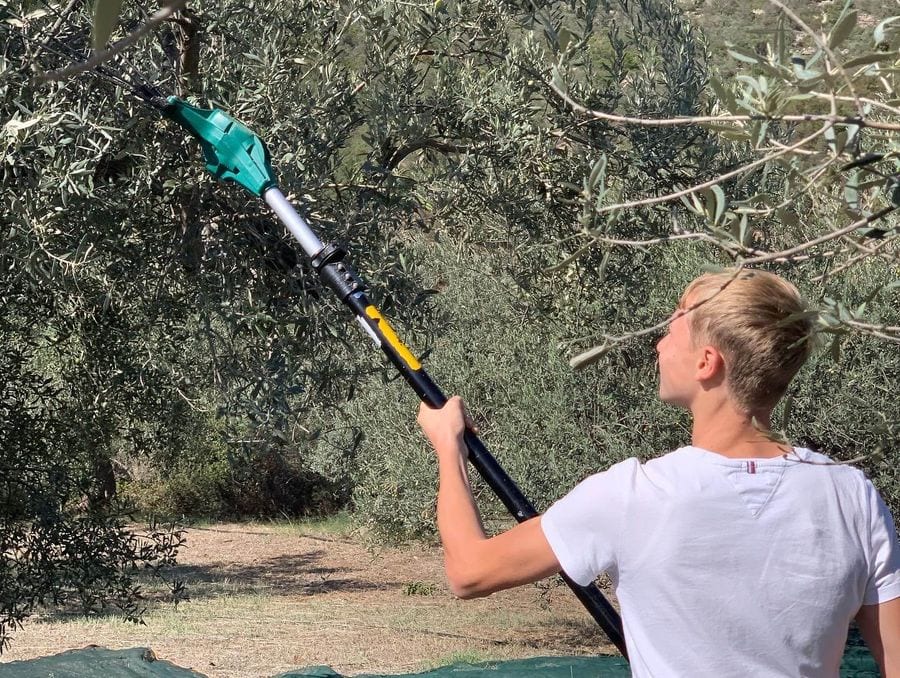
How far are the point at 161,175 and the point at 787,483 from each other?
8.50 ft

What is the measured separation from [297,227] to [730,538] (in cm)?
125

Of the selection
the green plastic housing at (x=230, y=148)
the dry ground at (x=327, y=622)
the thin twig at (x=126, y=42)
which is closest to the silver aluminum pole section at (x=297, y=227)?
the green plastic housing at (x=230, y=148)

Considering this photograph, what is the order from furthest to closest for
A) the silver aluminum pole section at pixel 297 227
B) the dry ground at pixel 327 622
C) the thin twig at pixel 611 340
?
the dry ground at pixel 327 622, the silver aluminum pole section at pixel 297 227, the thin twig at pixel 611 340

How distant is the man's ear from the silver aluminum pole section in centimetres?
98

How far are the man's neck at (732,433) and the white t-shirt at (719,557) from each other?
0.04 metres

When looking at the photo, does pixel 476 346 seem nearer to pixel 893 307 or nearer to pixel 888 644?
pixel 893 307

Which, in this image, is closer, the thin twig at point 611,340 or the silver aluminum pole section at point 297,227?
the thin twig at point 611,340

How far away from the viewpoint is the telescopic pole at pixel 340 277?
1.96 metres

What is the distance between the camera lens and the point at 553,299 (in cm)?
545

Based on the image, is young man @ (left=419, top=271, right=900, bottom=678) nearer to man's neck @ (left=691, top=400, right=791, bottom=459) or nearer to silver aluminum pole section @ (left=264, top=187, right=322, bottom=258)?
man's neck @ (left=691, top=400, right=791, bottom=459)

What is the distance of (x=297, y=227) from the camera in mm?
2404

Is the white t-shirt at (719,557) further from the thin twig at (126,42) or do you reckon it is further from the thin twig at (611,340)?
the thin twig at (126,42)

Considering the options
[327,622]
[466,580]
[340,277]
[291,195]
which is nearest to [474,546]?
[466,580]

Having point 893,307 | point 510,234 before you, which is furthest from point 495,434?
point 510,234
